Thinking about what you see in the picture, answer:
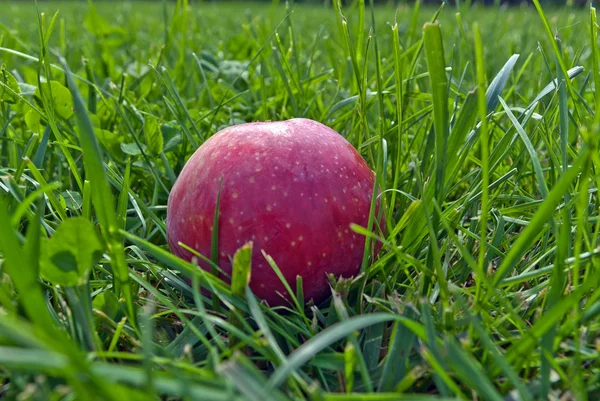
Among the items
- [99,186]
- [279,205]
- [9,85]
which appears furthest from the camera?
[9,85]

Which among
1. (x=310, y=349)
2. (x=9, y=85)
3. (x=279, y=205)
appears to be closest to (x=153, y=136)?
(x=9, y=85)

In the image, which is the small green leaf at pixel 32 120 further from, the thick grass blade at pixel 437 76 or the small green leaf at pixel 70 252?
the thick grass blade at pixel 437 76

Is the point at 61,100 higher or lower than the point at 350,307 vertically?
higher

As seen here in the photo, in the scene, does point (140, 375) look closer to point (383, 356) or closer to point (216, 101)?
point (383, 356)

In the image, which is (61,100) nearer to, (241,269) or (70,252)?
(70,252)

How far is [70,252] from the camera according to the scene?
0.83 m

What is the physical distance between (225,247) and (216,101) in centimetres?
109

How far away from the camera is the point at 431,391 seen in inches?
32.9

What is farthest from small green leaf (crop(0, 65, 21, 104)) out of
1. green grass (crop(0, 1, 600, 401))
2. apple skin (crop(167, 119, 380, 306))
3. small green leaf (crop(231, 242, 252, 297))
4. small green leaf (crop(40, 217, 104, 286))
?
small green leaf (crop(231, 242, 252, 297))

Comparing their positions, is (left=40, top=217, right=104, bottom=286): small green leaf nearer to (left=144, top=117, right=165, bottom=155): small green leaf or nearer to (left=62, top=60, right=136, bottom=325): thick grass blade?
(left=62, top=60, right=136, bottom=325): thick grass blade

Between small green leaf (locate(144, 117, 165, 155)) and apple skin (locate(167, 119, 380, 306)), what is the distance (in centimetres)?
42

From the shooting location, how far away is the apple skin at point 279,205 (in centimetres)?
99

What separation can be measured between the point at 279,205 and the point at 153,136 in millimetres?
612

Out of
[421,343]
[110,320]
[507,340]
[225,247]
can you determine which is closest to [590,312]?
[507,340]
